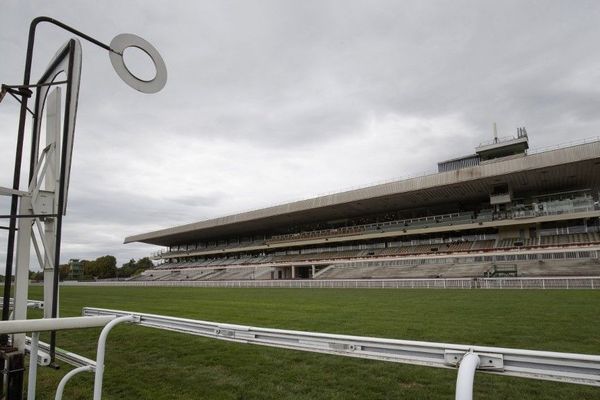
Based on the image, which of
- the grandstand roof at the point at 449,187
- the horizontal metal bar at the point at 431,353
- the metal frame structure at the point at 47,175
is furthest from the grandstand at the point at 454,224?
the metal frame structure at the point at 47,175

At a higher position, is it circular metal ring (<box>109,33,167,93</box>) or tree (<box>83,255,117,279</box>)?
circular metal ring (<box>109,33,167,93</box>)

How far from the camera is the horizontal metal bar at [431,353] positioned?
201 cm

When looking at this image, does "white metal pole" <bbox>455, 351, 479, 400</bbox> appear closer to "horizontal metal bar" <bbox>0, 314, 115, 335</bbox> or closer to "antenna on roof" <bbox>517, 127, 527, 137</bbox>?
"horizontal metal bar" <bbox>0, 314, 115, 335</bbox>

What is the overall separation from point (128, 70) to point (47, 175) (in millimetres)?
1088

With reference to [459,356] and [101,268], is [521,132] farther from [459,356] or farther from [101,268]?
[101,268]

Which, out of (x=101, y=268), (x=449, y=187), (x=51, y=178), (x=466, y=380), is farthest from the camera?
(x=101, y=268)

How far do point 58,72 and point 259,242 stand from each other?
58.1 metres

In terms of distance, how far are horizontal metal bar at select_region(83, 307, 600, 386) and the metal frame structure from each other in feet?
4.47

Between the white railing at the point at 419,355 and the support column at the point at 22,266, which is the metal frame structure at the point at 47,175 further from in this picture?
the white railing at the point at 419,355

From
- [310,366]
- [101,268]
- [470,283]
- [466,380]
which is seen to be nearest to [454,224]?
[470,283]

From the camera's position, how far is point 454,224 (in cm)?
3844

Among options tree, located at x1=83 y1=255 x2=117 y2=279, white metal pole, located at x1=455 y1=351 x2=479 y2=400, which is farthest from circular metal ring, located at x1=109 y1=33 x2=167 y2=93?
tree, located at x1=83 y1=255 x2=117 y2=279

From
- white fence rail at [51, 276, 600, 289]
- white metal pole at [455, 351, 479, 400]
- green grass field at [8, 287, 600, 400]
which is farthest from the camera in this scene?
white fence rail at [51, 276, 600, 289]

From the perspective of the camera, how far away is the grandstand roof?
30.3 meters
